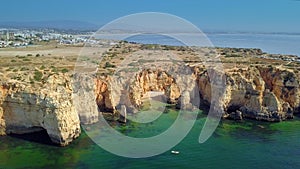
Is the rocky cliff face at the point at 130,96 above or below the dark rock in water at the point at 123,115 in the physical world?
above

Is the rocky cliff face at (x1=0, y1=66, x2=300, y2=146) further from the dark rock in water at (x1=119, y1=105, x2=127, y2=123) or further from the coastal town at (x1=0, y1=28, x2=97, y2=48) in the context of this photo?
the coastal town at (x1=0, y1=28, x2=97, y2=48)

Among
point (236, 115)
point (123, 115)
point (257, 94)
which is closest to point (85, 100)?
point (123, 115)

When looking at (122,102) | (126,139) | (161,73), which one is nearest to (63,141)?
(126,139)

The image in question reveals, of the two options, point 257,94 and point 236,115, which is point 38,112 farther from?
point 257,94

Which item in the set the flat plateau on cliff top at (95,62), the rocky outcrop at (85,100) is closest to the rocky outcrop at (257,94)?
the flat plateau on cliff top at (95,62)

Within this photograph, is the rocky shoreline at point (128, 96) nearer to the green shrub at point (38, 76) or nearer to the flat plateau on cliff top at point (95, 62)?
the green shrub at point (38, 76)

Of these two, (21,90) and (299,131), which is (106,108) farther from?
(299,131)
